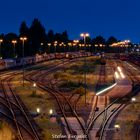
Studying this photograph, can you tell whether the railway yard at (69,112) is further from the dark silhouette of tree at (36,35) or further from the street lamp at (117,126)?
the dark silhouette of tree at (36,35)

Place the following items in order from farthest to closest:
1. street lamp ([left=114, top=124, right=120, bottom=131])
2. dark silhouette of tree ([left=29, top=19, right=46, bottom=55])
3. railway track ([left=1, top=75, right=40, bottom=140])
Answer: dark silhouette of tree ([left=29, top=19, right=46, bottom=55])
street lamp ([left=114, top=124, right=120, bottom=131])
railway track ([left=1, top=75, right=40, bottom=140])

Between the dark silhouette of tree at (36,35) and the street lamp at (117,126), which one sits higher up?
the dark silhouette of tree at (36,35)

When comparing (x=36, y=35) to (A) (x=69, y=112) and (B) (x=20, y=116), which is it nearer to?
(A) (x=69, y=112)

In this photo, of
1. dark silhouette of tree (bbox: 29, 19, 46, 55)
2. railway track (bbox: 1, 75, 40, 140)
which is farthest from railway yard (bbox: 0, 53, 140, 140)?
dark silhouette of tree (bbox: 29, 19, 46, 55)

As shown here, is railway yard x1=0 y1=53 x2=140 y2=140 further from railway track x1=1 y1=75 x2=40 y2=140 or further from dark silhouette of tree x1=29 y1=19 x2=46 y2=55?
dark silhouette of tree x1=29 y1=19 x2=46 y2=55

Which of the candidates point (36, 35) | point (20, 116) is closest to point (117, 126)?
point (20, 116)

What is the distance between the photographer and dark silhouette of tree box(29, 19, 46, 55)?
14275 centimetres

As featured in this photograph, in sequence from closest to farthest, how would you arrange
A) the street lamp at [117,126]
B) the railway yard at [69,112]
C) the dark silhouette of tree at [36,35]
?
the railway yard at [69,112] < the street lamp at [117,126] < the dark silhouette of tree at [36,35]

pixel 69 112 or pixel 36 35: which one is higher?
pixel 36 35

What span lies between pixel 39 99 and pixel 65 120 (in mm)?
10880

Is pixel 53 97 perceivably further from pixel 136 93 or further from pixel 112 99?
pixel 136 93

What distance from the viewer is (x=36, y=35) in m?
145

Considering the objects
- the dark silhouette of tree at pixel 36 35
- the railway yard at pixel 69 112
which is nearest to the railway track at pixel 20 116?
the railway yard at pixel 69 112

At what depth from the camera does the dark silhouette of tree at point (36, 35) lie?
5620 inches
